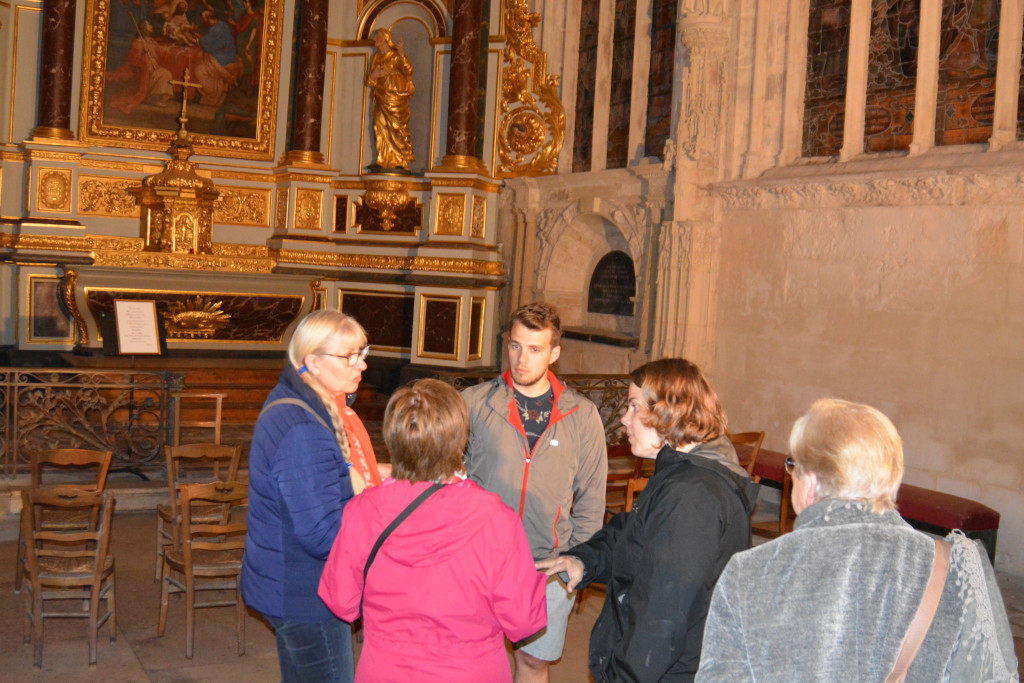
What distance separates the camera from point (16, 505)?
6.66m

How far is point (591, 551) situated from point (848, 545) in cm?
116

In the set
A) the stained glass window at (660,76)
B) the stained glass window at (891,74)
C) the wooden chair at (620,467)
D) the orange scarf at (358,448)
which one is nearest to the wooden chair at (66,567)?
the orange scarf at (358,448)

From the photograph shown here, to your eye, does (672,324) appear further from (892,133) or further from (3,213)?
(3,213)

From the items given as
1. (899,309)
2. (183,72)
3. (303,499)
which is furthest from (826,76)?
(303,499)

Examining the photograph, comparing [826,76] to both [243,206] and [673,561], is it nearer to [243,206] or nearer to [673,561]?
[243,206]

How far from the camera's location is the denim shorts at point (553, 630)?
3414mm

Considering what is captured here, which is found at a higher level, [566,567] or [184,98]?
[184,98]

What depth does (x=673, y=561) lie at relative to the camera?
90.5 inches

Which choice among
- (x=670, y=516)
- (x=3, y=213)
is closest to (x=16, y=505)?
(x=3, y=213)

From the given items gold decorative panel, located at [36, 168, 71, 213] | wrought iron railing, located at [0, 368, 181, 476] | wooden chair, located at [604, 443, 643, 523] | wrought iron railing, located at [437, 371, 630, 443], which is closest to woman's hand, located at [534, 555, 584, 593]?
wooden chair, located at [604, 443, 643, 523]

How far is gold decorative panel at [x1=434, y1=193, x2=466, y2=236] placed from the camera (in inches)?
412

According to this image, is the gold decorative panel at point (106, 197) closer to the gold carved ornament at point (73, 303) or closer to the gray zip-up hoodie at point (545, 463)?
the gold carved ornament at point (73, 303)

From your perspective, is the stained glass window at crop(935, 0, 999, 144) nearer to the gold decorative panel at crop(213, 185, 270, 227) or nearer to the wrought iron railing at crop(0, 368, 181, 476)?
the wrought iron railing at crop(0, 368, 181, 476)

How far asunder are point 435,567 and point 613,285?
32.5 feet
